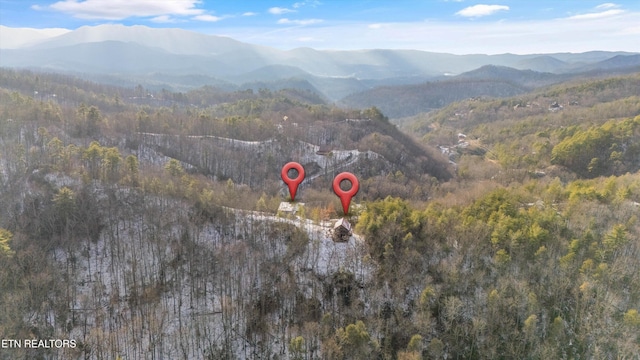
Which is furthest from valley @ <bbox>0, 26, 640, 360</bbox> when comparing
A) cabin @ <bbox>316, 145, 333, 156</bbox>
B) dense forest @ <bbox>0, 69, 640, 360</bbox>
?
cabin @ <bbox>316, 145, 333, 156</bbox>

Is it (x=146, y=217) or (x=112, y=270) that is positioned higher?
(x=146, y=217)

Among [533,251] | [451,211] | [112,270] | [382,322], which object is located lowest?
[382,322]

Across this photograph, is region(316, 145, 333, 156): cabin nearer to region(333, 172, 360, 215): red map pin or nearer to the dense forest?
the dense forest

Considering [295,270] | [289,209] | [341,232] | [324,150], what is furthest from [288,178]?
[324,150]

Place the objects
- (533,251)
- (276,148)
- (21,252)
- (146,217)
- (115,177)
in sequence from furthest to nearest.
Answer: (276,148) < (115,177) < (146,217) < (533,251) < (21,252)

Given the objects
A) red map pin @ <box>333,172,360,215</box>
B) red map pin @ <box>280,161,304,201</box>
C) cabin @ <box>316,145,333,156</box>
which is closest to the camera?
red map pin @ <box>333,172,360,215</box>

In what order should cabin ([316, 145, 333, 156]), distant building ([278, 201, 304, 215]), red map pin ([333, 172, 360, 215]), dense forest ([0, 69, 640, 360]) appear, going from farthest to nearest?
cabin ([316, 145, 333, 156]) → distant building ([278, 201, 304, 215]) → red map pin ([333, 172, 360, 215]) → dense forest ([0, 69, 640, 360])

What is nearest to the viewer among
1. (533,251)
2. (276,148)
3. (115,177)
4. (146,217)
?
(533,251)

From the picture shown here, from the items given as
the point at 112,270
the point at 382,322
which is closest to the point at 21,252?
the point at 112,270

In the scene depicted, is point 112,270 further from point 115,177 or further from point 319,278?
point 319,278

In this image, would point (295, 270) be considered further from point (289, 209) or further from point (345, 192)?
point (345, 192)

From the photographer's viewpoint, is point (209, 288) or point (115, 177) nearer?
point (209, 288)
